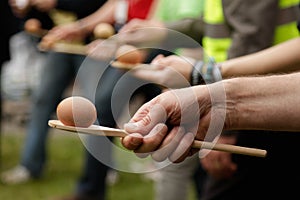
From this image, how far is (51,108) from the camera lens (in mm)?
4719

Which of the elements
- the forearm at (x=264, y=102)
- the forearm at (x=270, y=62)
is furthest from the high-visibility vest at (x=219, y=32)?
the forearm at (x=264, y=102)

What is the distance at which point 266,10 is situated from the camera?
2434 millimetres

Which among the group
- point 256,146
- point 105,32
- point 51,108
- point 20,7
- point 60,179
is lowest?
point 60,179

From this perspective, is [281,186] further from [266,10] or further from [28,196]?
[28,196]

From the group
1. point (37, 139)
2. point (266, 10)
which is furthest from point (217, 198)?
point (37, 139)

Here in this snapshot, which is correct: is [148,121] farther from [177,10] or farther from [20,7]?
[20,7]

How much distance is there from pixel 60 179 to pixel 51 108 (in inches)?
17.2

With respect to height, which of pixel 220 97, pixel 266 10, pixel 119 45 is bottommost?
pixel 119 45

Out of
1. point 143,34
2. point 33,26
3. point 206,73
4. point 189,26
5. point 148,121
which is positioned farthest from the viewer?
point 33,26

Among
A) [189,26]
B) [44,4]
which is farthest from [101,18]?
[189,26]

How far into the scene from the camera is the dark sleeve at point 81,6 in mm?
4363

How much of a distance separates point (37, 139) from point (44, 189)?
1.19ft

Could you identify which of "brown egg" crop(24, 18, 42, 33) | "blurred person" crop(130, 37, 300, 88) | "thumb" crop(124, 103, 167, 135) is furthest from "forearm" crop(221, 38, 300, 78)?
"brown egg" crop(24, 18, 42, 33)

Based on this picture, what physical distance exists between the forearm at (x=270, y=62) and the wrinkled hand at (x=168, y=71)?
0.12 meters
